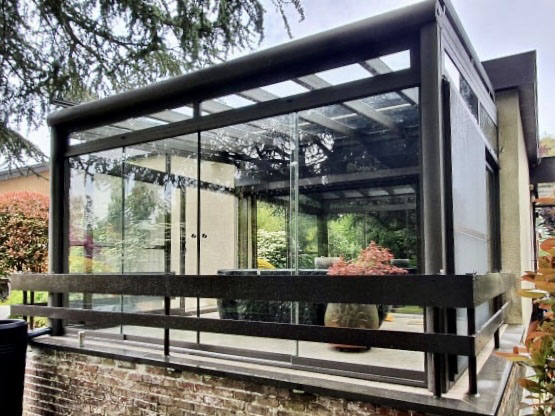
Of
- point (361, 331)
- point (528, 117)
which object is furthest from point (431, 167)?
point (528, 117)

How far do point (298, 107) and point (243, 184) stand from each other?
2.26 m

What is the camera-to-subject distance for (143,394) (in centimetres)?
430

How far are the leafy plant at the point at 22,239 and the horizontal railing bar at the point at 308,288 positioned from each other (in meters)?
7.23

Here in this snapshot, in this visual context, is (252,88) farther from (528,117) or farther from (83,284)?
(528,117)

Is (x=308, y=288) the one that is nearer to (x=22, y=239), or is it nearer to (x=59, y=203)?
(x=59, y=203)

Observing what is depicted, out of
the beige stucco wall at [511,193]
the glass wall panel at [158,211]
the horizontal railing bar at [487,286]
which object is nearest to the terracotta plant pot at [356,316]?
the horizontal railing bar at [487,286]

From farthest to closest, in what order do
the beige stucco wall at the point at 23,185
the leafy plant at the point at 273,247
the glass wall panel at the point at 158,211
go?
the beige stucco wall at the point at 23,185, the glass wall panel at the point at 158,211, the leafy plant at the point at 273,247

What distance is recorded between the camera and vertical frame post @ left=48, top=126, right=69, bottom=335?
6066mm

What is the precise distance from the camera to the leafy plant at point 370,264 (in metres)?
3.96

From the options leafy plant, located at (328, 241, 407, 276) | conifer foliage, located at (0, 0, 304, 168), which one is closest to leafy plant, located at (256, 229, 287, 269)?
leafy plant, located at (328, 241, 407, 276)

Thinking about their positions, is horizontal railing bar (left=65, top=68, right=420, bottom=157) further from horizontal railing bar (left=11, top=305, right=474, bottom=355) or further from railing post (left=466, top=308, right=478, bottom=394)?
horizontal railing bar (left=11, top=305, right=474, bottom=355)

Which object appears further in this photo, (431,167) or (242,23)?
(242,23)

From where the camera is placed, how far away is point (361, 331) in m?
3.21

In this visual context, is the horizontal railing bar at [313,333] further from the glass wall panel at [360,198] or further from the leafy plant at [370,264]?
the leafy plant at [370,264]
